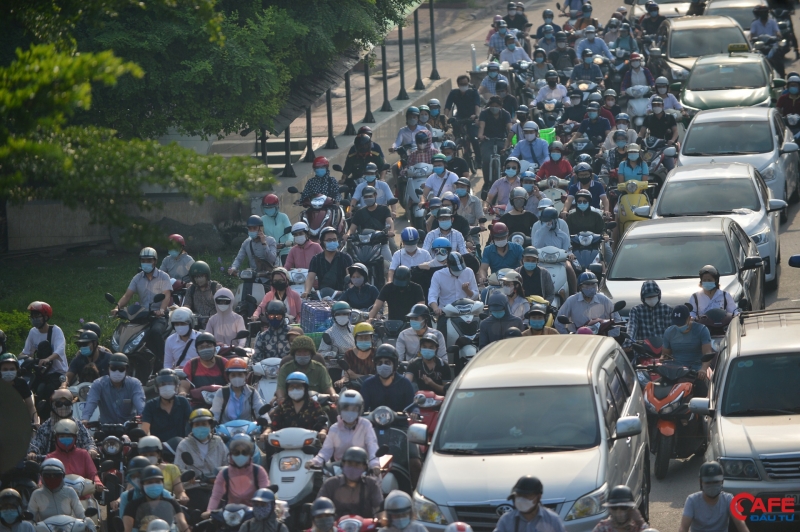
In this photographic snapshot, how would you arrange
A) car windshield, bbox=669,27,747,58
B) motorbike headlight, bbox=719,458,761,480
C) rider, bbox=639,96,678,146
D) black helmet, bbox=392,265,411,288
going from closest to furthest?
1. motorbike headlight, bbox=719,458,761,480
2. black helmet, bbox=392,265,411,288
3. rider, bbox=639,96,678,146
4. car windshield, bbox=669,27,747,58

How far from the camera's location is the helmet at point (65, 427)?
14.5m

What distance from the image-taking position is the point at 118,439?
14.7 metres

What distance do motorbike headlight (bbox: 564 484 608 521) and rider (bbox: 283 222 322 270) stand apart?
9.35 metres

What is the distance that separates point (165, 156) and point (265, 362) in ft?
21.8

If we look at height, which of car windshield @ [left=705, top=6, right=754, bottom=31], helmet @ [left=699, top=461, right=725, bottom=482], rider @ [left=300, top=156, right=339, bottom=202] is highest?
car windshield @ [left=705, top=6, right=754, bottom=31]

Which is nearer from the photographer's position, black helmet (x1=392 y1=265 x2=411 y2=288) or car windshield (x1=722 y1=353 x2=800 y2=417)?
car windshield (x1=722 y1=353 x2=800 y2=417)

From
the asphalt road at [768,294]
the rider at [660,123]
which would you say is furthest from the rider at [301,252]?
the rider at [660,123]

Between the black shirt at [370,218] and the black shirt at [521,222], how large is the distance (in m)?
1.83

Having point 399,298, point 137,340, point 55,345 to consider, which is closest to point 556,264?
point 399,298

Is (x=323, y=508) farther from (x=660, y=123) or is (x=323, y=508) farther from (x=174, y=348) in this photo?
(x=660, y=123)

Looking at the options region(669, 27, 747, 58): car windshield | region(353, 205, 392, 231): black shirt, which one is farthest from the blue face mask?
region(669, 27, 747, 58): car windshield

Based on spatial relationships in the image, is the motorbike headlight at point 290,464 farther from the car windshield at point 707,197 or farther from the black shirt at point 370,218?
the car windshield at point 707,197

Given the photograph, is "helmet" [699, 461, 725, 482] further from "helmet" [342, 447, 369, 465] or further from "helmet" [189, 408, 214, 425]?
"helmet" [189, 408, 214, 425]

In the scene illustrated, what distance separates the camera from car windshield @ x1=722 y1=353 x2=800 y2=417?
42.3ft
